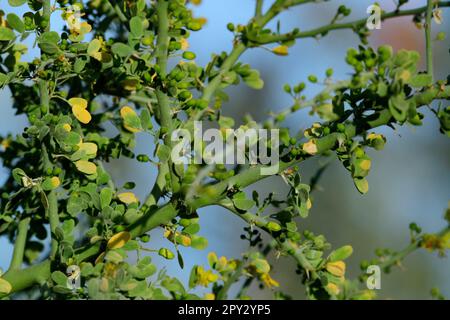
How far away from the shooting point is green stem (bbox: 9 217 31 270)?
129cm

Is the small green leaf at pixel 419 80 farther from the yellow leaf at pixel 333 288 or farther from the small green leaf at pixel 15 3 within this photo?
the small green leaf at pixel 15 3

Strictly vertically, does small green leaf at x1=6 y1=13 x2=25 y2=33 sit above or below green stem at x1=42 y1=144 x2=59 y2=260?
above

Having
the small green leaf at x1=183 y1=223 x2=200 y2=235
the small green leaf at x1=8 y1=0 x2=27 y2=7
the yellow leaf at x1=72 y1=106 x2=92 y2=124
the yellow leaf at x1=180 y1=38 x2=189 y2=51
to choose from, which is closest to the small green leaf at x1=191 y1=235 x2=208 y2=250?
the small green leaf at x1=183 y1=223 x2=200 y2=235

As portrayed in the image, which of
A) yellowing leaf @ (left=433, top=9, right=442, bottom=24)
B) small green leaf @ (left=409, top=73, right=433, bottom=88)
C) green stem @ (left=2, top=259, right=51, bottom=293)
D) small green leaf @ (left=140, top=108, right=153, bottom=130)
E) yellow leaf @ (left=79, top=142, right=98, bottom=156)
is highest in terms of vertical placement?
yellowing leaf @ (left=433, top=9, right=442, bottom=24)

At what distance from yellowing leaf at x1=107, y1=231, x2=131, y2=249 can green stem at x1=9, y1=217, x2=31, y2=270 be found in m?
0.23

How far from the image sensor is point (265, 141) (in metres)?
1.16

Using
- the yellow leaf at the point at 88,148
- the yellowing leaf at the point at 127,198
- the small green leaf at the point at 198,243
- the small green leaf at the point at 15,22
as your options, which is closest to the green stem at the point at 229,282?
the small green leaf at the point at 198,243

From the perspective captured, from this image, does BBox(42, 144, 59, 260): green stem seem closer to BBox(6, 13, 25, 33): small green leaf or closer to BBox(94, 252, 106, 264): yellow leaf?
BBox(94, 252, 106, 264): yellow leaf

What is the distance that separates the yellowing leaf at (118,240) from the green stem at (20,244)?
229mm

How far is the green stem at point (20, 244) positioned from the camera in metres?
1.29

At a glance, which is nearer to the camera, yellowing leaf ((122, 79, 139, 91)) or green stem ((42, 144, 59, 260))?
green stem ((42, 144, 59, 260))

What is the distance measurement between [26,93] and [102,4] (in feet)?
0.80
